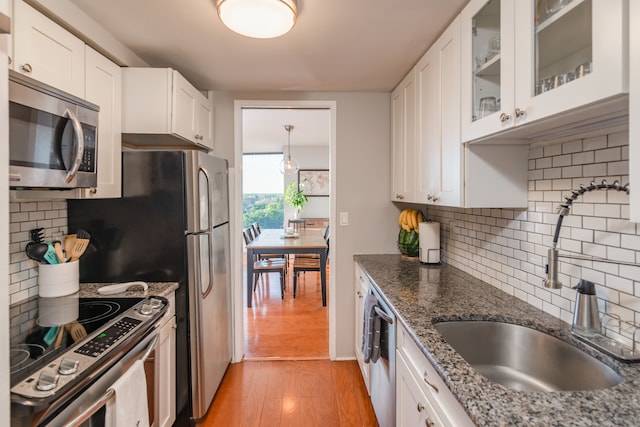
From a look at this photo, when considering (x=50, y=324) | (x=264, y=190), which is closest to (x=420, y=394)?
(x=50, y=324)

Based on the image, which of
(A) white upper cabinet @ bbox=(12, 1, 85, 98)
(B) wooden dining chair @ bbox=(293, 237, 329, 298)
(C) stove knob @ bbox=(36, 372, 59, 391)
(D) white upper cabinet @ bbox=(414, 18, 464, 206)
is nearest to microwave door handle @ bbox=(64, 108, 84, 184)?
(A) white upper cabinet @ bbox=(12, 1, 85, 98)

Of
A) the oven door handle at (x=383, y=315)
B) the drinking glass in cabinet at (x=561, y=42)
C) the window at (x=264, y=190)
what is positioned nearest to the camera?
the drinking glass in cabinet at (x=561, y=42)

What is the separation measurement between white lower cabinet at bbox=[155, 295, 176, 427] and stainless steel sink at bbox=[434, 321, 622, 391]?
4.32 feet

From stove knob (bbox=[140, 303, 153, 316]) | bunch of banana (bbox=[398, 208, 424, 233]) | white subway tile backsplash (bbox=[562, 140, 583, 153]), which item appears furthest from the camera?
bunch of banana (bbox=[398, 208, 424, 233])

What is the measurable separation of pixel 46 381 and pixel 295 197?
5.52 m

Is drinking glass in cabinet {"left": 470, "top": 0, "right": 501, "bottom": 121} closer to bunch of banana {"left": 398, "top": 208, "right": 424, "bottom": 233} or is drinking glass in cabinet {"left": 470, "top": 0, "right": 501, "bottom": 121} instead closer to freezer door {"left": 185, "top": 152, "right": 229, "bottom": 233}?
bunch of banana {"left": 398, "top": 208, "right": 424, "bottom": 233}

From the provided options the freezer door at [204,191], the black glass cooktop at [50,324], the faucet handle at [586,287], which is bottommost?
the black glass cooktop at [50,324]

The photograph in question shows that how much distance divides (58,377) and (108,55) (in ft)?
5.20

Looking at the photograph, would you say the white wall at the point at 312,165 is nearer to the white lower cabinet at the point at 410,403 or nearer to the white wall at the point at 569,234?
Result: the white wall at the point at 569,234

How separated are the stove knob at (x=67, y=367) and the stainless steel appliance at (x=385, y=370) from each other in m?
1.21

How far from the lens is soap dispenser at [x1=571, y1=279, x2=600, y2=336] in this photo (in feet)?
3.51

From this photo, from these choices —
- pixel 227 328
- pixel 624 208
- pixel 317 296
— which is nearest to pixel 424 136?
pixel 624 208

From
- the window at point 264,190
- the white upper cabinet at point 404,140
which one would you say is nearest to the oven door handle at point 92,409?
the white upper cabinet at point 404,140

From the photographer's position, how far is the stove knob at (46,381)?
88 cm
